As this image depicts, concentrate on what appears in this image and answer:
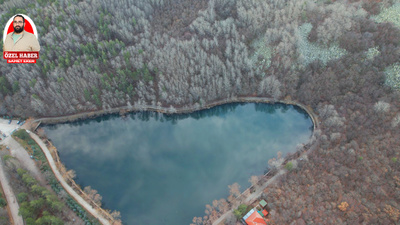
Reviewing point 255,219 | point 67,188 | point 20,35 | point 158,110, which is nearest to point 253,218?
point 255,219

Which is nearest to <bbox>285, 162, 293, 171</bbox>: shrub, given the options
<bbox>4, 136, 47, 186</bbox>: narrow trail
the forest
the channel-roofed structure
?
the forest

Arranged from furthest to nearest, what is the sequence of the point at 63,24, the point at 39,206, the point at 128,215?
the point at 63,24 < the point at 128,215 < the point at 39,206

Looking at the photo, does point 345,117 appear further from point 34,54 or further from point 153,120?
point 34,54

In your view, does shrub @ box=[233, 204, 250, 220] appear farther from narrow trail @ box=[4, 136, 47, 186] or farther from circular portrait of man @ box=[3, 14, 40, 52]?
circular portrait of man @ box=[3, 14, 40, 52]

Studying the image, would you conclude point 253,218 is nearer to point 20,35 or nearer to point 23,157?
point 23,157

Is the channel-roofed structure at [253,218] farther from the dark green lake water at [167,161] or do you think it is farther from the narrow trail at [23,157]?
the narrow trail at [23,157]

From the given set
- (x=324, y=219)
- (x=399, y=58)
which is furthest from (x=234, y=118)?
(x=399, y=58)

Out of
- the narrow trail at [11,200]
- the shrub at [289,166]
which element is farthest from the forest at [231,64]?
the narrow trail at [11,200]
